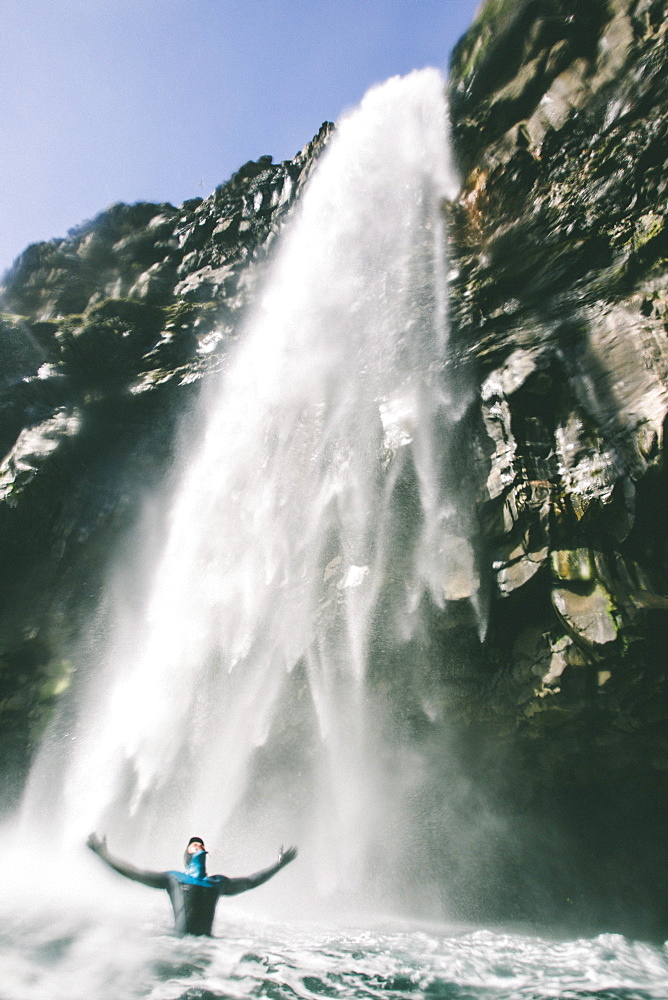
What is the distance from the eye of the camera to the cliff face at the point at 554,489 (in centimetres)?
765

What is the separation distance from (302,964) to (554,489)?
698 centimetres

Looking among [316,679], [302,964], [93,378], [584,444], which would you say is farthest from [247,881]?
[93,378]

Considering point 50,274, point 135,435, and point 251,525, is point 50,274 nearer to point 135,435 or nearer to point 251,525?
point 135,435

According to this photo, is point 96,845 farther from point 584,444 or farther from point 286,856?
point 584,444

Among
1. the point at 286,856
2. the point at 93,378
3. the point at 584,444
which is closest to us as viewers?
the point at 286,856

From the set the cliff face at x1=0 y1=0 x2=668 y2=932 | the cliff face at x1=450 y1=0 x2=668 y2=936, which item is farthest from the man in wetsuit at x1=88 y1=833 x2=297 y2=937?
the cliff face at x1=450 y1=0 x2=668 y2=936

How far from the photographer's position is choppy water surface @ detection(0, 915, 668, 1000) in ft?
13.9

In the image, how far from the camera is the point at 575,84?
9602 millimetres

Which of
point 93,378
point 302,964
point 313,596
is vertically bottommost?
point 302,964

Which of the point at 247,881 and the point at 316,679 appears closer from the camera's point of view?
the point at 247,881

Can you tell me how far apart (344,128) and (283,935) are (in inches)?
736

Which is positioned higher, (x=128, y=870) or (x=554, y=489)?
(x=554, y=489)

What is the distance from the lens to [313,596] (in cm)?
1007

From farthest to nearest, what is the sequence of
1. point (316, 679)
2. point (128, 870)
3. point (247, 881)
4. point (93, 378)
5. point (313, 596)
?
point (93, 378), point (313, 596), point (316, 679), point (247, 881), point (128, 870)
